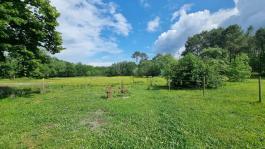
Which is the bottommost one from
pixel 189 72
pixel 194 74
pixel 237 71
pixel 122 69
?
pixel 194 74

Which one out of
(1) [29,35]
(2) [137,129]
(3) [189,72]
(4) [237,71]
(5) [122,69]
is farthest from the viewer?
(5) [122,69]

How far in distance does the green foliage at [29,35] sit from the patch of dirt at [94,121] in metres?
11.6

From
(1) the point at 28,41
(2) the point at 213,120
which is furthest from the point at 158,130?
(1) the point at 28,41

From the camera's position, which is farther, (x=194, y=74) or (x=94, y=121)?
(x=194, y=74)

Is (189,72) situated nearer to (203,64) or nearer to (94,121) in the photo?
(203,64)

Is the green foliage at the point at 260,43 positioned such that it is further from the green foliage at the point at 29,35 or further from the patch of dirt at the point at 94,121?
the patch of dirt at the point at 94,121

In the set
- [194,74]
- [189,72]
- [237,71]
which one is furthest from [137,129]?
[237,71]

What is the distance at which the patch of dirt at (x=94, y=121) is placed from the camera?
916 cm

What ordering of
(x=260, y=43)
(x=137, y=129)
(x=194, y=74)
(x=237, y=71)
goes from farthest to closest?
(x=260, y=43), (x=237, y=71), (x=194, y=74), (x=137, y=129)

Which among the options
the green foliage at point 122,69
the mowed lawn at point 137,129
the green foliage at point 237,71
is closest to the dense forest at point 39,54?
the green foliage at point 237,71

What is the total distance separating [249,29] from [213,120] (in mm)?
87833

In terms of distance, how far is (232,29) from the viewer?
71.6 metres

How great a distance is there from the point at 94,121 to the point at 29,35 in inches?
593

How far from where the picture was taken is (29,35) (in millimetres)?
21781
